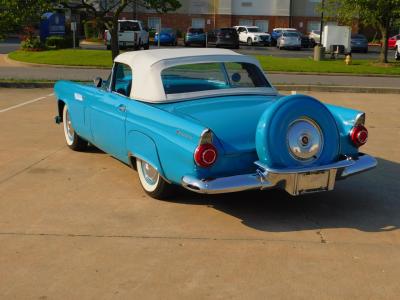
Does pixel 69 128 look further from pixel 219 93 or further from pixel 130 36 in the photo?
pixel 130 36

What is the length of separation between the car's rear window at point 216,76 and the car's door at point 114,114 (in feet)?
1.88

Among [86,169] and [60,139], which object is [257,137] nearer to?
[86,169]

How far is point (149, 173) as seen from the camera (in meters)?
5.65

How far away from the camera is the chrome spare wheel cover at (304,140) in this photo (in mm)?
4859

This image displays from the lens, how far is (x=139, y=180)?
622cm

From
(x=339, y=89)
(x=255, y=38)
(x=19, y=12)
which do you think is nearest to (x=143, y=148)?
(x=339, y=89)

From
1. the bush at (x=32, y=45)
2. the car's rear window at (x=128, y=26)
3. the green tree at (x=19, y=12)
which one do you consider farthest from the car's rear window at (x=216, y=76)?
the car's rear window at (x=128, y=26)

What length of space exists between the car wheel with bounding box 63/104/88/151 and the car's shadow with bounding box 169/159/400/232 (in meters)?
2.38

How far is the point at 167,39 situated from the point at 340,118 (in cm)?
3748

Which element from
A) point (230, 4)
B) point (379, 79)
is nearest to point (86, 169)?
point (379, 79)

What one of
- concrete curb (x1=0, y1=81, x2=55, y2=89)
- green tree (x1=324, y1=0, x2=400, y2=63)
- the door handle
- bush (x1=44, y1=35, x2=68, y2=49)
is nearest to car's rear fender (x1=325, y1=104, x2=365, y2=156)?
the door handle

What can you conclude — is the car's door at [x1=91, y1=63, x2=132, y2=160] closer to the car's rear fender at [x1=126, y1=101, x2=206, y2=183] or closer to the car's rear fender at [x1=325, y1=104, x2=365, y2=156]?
the car's rear fender at [x1=126, y1=101, x2=206, y2=183]

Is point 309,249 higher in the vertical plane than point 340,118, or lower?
lower

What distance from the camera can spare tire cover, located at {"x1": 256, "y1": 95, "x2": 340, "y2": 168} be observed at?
4.75 meters
